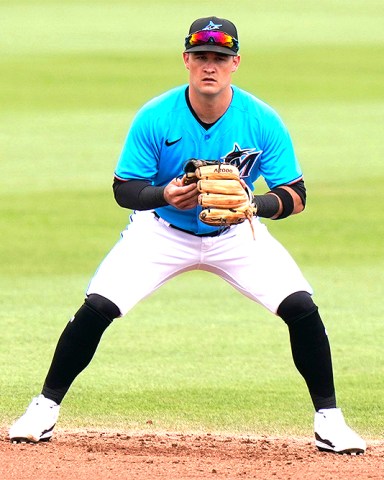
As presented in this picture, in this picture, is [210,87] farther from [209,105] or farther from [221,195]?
[221,195]

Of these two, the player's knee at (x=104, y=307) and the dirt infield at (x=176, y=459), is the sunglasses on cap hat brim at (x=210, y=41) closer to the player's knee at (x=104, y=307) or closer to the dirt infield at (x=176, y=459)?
the player's knee at (x=104, y=307)

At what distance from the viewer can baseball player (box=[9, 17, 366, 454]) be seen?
17.4ft

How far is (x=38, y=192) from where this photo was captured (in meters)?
12.2

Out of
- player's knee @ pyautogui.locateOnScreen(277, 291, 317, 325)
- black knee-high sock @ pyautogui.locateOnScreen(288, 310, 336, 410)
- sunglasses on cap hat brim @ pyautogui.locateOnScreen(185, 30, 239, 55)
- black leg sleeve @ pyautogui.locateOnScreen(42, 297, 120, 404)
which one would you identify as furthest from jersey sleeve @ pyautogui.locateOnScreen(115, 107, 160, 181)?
black knee-high sock @ pyautogui.locateOnScreen(288, 310, 336, 410)

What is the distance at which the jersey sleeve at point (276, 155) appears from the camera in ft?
17.5

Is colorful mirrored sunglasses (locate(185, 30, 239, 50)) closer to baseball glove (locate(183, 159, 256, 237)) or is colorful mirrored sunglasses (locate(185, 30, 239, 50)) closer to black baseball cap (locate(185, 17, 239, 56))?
black baseball cap (locate(185, 17, 239, 56))

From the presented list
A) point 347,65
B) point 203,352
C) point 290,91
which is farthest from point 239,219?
point 347,65

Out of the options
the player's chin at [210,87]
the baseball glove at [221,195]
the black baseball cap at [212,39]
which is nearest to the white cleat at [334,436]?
the baseball glove at [221,195]

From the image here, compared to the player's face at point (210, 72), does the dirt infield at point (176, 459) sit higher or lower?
lower

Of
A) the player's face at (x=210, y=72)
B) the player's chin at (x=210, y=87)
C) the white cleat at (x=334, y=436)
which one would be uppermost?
the player's face at (x=210, y=72)

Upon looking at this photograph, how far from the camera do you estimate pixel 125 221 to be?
1113cm

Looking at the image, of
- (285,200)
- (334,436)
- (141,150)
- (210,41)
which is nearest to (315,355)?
(334,436)

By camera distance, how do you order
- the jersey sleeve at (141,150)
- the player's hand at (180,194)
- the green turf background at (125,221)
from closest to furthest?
the player's hand at (180,194) → the jersey sleeve at (141,150) → the green turf background at (125,221)

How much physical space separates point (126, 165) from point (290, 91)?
1284 centimetres
